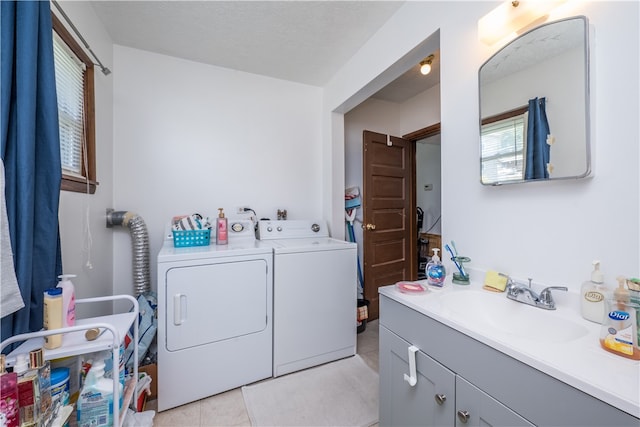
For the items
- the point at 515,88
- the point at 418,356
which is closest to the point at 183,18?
the point at 515,88

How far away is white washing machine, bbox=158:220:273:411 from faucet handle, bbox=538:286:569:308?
156cm

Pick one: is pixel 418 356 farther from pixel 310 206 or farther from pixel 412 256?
pixel 412 256

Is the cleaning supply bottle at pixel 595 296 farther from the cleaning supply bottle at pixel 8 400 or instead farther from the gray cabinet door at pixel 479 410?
the cleaning supply bottle at pixel 8 400

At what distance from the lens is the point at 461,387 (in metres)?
0.87

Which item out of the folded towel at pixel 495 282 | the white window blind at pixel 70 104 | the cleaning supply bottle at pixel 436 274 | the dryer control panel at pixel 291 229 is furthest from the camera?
the dryer control panel at pixel 291 229

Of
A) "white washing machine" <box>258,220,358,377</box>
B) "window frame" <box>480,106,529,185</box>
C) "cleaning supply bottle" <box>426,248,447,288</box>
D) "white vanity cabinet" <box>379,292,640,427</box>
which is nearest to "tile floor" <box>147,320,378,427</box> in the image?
"white washing machine" <box>258,220,358,377</box>

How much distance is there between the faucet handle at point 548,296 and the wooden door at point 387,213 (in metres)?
1.94

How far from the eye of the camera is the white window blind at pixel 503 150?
44.0 inches

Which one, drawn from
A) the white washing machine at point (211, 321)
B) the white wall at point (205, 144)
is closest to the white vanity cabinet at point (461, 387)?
the white washing machine at point (211, 321)

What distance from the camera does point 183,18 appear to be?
1830 mm

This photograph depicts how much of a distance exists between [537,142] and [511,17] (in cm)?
56

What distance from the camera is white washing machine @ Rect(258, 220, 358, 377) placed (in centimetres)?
196

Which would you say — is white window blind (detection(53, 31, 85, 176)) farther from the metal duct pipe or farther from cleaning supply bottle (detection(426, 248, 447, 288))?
cleaning supply bottle (detection(426, 248, 447, 288))

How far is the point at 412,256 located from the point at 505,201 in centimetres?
229
